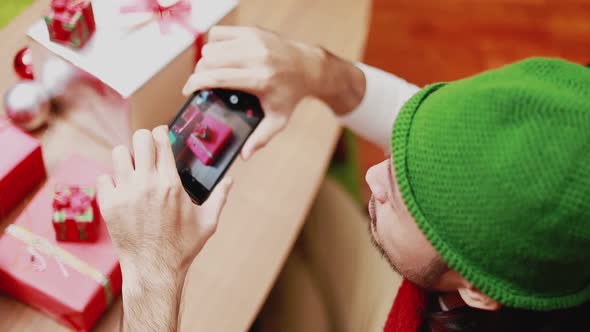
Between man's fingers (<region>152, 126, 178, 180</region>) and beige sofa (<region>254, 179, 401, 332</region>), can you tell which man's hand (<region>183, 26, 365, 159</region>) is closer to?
man's fingers (<region>152, 126, 178, 180</region>)

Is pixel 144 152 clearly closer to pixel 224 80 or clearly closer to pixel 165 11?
pixel 224 80

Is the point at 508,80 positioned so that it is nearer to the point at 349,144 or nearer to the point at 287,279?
the point at 287,279

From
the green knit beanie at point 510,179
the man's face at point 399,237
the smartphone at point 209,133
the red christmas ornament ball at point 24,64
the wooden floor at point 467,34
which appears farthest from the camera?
the wooden floor at point 467,34

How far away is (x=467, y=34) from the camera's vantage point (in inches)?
86.5

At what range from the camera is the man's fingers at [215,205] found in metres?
0.84

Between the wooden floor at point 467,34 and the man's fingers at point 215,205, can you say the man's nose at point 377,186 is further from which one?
the wooden floor at point 467,34

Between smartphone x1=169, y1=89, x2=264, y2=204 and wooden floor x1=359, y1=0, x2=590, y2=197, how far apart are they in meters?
1.19

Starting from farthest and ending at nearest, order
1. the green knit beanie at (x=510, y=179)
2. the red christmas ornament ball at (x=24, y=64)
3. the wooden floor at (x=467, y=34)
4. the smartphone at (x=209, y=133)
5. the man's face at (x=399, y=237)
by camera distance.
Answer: the wooden floor at (x=467, y=34) → the red christmas ornament ball at (x=24, y=64) → the smartphone at (x=209, y=133) → the man's face at (x=399, y=237) → the green knit beanie at (x=510, y=179)

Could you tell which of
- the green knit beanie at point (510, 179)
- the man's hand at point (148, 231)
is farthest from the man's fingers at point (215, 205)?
the green knit beanie at point (510, 179)

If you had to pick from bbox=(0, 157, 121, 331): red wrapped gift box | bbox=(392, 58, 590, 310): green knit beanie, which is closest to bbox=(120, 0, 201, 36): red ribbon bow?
bbox=(0, 157, 121, 331): red wrapped gift box

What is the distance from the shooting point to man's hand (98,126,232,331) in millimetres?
792

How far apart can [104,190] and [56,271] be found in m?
0.13

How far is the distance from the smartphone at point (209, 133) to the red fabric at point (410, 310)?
0.32 metres

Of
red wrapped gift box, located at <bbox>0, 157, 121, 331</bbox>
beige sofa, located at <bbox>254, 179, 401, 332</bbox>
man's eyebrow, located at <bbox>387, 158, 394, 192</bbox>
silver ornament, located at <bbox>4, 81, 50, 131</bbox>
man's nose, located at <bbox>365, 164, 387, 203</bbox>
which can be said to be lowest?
beige sofa, located at <bbox>254, 179, 401, 332</bbox>
